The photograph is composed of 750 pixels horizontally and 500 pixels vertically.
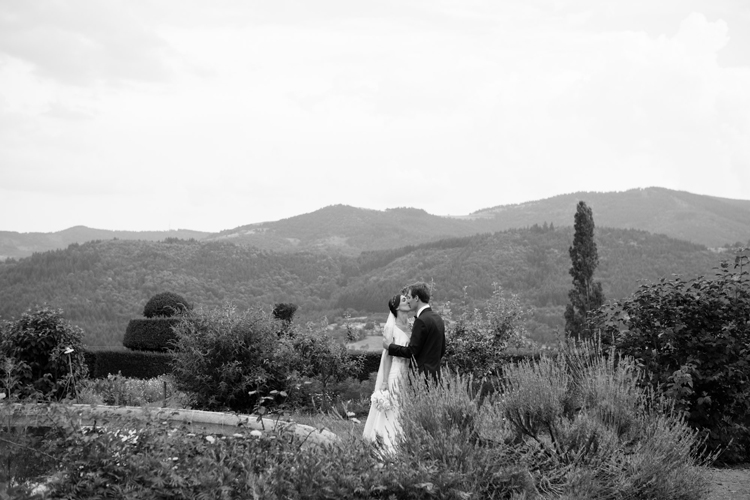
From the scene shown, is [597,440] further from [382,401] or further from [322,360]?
[322,360]

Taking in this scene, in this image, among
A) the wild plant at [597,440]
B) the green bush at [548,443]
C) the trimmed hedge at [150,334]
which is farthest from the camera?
the trimmed hedge at [150,334]

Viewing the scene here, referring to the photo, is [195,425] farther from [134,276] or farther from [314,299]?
[314,299]

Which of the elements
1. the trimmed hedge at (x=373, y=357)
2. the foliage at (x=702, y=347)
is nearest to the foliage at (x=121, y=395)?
the trimmed hedge at (x=373, y=357)

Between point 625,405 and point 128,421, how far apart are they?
3806 millimetres

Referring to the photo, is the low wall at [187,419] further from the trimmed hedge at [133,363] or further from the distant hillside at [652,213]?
the distant hillside at [652,213]

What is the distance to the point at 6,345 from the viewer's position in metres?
11.0

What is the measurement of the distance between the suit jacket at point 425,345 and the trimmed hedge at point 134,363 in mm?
12345

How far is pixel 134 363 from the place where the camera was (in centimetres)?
1803

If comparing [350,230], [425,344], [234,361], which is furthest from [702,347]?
[350,230]

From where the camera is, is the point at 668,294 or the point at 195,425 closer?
the point at 195,425

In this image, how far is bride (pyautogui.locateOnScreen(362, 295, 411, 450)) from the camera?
262 inches

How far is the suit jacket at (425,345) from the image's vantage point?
673 cm

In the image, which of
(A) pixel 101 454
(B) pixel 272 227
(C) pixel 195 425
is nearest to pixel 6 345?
(C) pixel 195 425

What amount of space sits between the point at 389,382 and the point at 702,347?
139 inches
